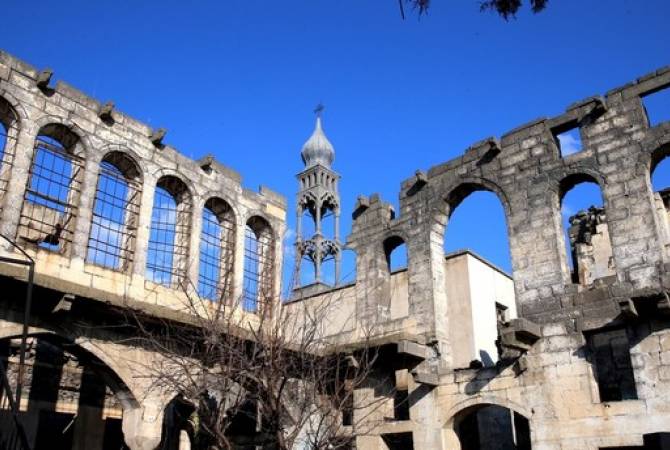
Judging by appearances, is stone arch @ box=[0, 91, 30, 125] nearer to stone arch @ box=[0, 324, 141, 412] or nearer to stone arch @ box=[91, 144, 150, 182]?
stone arch @ box=[91, 144, 150, 182]

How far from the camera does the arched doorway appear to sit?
57.5ft

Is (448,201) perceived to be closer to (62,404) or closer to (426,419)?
(426,419)

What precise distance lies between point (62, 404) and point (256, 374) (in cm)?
1165

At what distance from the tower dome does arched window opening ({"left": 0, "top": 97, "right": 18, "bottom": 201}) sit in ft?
128

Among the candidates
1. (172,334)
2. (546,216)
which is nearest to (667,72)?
(546,216)

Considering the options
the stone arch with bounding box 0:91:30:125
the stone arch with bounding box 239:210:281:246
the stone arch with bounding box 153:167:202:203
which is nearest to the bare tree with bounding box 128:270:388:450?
the stone arch with bounding box 239:210:281:246

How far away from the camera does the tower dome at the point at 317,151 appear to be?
5184 centimetres

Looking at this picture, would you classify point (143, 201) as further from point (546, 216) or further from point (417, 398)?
point (546, 216)

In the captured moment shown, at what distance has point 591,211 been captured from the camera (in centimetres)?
1895

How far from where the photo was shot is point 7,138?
12211mm

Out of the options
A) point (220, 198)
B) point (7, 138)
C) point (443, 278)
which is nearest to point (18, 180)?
point (7, 138)

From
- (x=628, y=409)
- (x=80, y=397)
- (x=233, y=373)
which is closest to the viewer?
(x=233, y=373)

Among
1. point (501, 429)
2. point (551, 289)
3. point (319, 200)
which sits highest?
point (319, 200)

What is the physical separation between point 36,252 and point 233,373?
4539mm
